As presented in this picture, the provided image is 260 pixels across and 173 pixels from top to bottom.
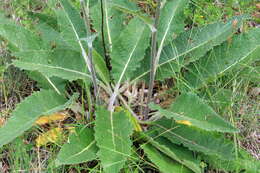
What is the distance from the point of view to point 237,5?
276 cm

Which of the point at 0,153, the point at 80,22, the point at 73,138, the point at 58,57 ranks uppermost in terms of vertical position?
the point at 80,22

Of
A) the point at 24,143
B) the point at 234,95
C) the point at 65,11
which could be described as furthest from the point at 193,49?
the point at 24,143

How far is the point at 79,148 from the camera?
1.79 m

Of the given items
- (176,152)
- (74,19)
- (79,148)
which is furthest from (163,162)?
(74,19)

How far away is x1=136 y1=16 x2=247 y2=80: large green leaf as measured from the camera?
2123 mm

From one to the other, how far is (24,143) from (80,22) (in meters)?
0.76

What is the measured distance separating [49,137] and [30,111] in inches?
6.9

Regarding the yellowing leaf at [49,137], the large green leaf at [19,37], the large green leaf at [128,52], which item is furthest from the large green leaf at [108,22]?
the yellowing leaf at [49,137]

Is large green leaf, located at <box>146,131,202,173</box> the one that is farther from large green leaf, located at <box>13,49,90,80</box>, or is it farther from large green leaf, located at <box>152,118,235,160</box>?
large green leaf, located at <box>13,49,90,80</box>

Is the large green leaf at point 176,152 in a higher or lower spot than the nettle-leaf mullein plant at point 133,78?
lower

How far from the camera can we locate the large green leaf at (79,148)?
5.56 ft

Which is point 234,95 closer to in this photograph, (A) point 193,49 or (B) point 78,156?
(A) point 193,49

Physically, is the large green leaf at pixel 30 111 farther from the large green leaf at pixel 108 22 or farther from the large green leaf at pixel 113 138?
the large green leaf at pixel 108 22

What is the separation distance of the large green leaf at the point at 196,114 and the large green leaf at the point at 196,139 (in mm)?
78
